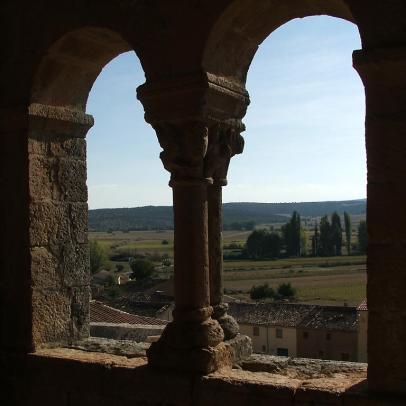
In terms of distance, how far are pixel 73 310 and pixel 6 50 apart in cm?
239

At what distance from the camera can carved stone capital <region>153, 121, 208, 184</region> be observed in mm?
4332

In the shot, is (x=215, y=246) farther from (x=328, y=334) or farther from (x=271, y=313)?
(x=271, y=313)

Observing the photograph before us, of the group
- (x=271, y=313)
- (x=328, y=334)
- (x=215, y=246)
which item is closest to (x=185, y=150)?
(x=215, y=246)

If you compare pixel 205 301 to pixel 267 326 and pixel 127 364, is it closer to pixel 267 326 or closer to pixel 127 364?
pixel 127 364

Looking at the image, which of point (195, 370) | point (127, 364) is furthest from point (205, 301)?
point (127, 364)

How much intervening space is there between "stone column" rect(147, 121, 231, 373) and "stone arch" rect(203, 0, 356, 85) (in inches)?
21.3

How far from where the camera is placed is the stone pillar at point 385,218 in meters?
3.57

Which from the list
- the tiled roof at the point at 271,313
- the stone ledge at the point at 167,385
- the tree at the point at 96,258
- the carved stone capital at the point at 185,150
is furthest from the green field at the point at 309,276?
the carved stone capital at the point at 185,150

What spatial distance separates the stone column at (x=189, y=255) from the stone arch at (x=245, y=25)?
1.77 feet

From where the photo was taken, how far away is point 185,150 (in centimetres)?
436

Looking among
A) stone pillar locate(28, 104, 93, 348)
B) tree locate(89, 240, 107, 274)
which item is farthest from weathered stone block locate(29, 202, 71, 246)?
tree locate(89, 240, 107, 274)

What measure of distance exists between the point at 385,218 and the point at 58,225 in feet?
9.78

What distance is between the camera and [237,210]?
163 meters

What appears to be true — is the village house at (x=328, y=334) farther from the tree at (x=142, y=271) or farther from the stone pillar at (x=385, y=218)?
the stone pillar at (x=385, y=218)
